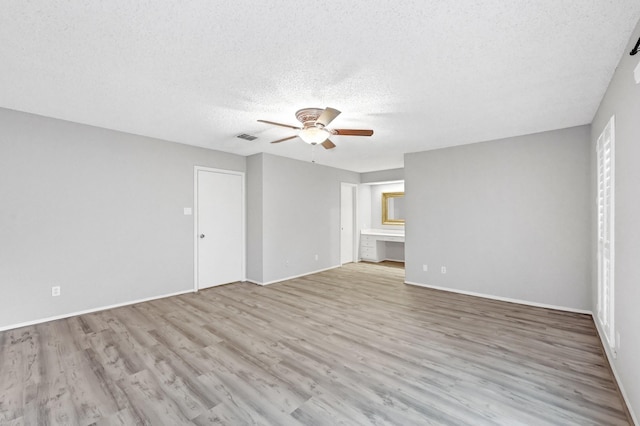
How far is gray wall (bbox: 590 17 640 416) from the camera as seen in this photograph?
5.55 ft

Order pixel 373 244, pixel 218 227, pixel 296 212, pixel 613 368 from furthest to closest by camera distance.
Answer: pixel 373 244
pixel 296 212
pixel 218 227
pixel 613 368

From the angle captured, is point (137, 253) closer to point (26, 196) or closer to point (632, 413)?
point (26, 196)

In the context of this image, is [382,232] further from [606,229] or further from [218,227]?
[606,229]

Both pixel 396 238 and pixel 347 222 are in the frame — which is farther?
pixel 347 222

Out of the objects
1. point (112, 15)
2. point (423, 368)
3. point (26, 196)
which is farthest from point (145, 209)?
point (423, 368)

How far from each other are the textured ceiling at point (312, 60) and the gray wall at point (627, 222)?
289 millimetres

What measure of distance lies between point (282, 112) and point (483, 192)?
3.30 meters

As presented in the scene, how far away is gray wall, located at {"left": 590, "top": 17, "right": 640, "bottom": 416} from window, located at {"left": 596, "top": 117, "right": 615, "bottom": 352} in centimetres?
15

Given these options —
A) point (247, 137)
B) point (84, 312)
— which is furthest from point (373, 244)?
point (84, 312)

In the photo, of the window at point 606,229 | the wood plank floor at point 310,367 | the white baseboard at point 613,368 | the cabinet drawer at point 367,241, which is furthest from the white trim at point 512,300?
the cabinet drawer at point 367,241

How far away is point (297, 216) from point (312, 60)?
12.9 feet

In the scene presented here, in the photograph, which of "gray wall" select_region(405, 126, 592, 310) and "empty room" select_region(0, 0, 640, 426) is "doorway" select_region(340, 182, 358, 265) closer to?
"empty room" select_region(0, 0, 640, 426)

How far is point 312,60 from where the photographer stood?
6.93ft

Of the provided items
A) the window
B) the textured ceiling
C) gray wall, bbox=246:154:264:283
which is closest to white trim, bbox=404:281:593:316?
the window
